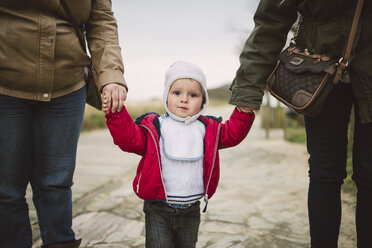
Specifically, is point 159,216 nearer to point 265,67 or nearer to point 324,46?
point 265,67

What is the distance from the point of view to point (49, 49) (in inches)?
70.1

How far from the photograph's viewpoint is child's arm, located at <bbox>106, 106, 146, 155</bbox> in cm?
172

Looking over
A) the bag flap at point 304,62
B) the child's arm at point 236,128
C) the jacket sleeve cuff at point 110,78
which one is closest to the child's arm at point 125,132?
the jacket sleeve cuff at point 110,78

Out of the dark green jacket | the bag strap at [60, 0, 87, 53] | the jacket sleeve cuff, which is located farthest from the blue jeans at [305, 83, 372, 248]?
the bag strap at [60, 0, 87, 53]

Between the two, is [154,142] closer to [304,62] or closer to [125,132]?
[125,132]

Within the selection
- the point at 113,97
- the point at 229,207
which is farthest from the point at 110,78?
the point at 229,207

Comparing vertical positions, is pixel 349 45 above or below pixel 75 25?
below

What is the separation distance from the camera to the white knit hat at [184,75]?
1938mm

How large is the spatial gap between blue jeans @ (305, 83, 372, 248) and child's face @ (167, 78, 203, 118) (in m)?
0.61

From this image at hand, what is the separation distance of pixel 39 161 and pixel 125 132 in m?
0.55

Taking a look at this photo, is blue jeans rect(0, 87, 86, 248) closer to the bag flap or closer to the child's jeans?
the child's jeans

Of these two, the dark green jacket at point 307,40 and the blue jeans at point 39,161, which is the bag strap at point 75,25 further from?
the dark green jacket at point 307,40

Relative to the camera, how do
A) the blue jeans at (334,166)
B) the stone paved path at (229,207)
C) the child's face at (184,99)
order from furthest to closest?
the stone paved path at (229,207)
the child's face at (184,99)
the blue jeans at (334,166)

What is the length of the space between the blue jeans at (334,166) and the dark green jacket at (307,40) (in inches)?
4.8
